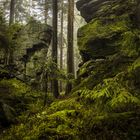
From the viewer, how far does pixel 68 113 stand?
34.4 ft

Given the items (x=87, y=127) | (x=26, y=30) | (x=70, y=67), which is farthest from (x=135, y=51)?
(x=26, y=30)

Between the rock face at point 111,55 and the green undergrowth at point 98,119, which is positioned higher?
the rock face at point 111,55

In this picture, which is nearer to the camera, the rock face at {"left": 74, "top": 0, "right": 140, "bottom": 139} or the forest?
the rock face at {"left": 74, "top": 0, "right": 140, "bottom": 139}

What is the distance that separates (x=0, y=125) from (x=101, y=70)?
532 centimetres

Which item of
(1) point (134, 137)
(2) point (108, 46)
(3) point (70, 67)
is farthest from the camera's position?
(3) point (70, 67)

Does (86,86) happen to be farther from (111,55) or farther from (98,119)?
(111,55)

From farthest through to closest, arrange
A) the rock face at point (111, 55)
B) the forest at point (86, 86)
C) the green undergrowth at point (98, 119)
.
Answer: the forest at point (86, 86) < the rock face at point (111, 55) < the green undergrowth at point (98, 119)

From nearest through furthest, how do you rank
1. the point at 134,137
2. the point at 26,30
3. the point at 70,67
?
the point at 134,137 → the point at 70,67 → the point at 26,30

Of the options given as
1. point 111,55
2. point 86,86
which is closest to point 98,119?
point 86,86

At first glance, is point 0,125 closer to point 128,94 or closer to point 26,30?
point 128,94

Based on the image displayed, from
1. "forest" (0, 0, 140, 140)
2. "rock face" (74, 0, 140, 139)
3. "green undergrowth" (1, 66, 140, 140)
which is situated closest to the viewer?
"green undergrowth" (1, 66, 140, 140)

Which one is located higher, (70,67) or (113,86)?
(70,67)

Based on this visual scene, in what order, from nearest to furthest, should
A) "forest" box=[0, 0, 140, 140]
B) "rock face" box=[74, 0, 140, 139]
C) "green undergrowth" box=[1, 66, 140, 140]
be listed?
1. "green undergrowth" box=[1, 66, 140, 140]
2. "rock face" box=[74, 0, 140, 139]
3. "forest" box=[0, 0, 140, 140]

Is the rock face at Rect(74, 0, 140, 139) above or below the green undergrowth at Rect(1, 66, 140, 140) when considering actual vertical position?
above
